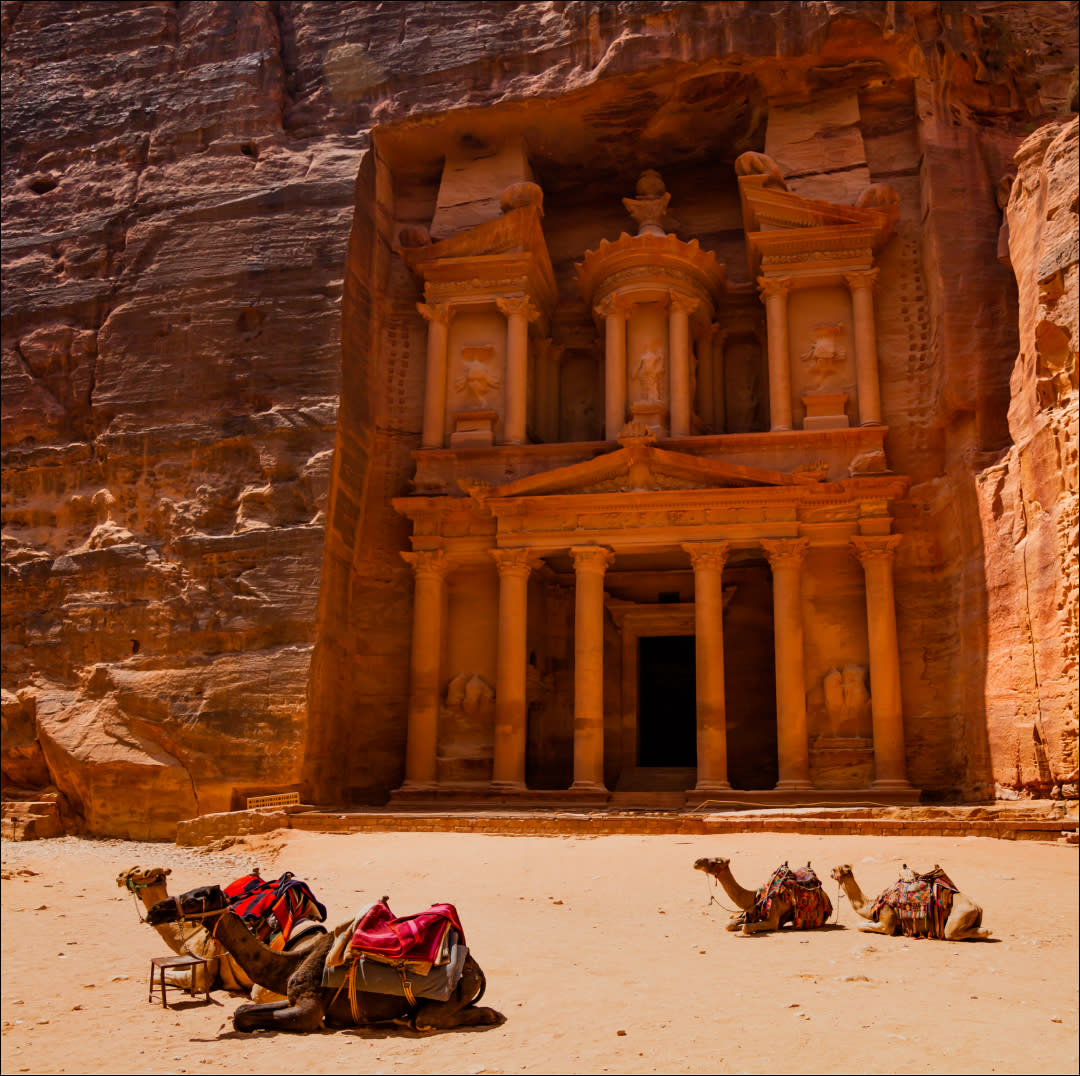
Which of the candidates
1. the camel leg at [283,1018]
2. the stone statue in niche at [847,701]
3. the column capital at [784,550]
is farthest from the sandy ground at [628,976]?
the column capital at [784,550]

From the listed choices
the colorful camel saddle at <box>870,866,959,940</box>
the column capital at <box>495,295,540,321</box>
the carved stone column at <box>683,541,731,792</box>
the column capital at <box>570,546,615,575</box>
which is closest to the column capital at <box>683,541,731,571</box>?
the carved stone column at <box>683,541,731,792</box>

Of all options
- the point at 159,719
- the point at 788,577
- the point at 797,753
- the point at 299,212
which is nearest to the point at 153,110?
the point at 299,212

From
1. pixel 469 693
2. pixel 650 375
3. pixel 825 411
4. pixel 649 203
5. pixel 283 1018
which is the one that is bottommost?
pixel 283 1018

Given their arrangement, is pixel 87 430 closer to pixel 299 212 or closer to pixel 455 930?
pixel 299 212

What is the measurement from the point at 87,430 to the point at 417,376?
684 centimetres

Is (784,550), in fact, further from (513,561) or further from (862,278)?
(862,278)

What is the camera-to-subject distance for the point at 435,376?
23.9m

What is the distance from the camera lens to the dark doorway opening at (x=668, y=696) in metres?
24.4

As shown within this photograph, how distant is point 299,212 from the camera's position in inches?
916

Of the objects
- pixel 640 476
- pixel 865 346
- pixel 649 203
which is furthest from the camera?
pixel 649 203

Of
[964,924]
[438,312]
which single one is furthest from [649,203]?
[964,924]

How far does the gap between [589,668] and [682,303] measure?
26.2 feet

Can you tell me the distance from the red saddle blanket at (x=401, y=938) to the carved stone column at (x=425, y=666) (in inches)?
565

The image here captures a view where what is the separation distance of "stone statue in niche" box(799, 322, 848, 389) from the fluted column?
379cm
